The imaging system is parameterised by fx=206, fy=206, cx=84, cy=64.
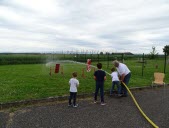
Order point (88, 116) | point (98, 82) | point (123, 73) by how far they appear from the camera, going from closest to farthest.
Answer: point (88, 116) < point (98, 82) < point (123, 73)

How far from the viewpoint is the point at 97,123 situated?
224 inches

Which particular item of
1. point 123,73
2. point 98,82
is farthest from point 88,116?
point 123,73

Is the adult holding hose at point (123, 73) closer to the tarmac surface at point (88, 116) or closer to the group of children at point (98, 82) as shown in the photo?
the group of children at point (98, 82)

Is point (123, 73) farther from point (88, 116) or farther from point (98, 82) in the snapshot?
point (88, 116)

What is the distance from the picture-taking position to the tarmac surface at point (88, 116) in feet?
18.2

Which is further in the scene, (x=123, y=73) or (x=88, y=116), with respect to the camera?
(x=123, y=73)

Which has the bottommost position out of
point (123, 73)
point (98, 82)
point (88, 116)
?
point (88, 116)

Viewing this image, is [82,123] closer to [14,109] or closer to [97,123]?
[97,123]

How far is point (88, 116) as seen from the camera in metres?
6.25

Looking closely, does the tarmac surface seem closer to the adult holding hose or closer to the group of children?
the group of children

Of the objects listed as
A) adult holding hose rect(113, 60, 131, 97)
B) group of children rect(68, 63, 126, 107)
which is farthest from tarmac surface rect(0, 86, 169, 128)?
adult holding hose rect(113, 60, 131, 97)

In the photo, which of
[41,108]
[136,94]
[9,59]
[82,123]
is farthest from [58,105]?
[9,59]

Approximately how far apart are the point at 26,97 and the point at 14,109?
1154 mm

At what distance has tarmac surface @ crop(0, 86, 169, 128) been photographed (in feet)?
18.2
